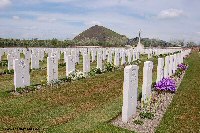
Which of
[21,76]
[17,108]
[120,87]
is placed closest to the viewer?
[17,108]

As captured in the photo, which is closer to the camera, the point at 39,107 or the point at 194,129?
the point at 194,129

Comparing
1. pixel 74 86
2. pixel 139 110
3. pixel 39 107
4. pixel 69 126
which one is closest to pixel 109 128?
pixel 69 126

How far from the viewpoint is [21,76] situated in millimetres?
15219

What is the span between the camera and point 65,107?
11.5 m

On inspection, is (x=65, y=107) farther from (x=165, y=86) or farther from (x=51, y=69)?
(x=51, y=69)

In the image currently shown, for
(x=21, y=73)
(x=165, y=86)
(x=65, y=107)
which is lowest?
(x=65, y=107)

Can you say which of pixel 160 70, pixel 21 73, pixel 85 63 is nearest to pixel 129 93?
pixel 160 70

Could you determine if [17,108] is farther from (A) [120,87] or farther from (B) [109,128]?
(A) [120,87]

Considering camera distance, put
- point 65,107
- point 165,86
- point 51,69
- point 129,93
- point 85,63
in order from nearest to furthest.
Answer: point 129,93
point 65,107
point 165,86
point 51,69
point 85,63

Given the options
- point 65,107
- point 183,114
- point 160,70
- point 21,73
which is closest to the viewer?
point 183,114

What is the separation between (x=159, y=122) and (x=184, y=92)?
5.80 meters

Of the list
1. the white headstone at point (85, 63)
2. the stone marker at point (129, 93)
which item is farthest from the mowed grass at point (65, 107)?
the white headstone at point (85, 63)

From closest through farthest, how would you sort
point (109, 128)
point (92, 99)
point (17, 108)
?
point (109, 128)
point (17, 108)
point (92, 99)

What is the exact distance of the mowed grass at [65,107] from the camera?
30.2ft
